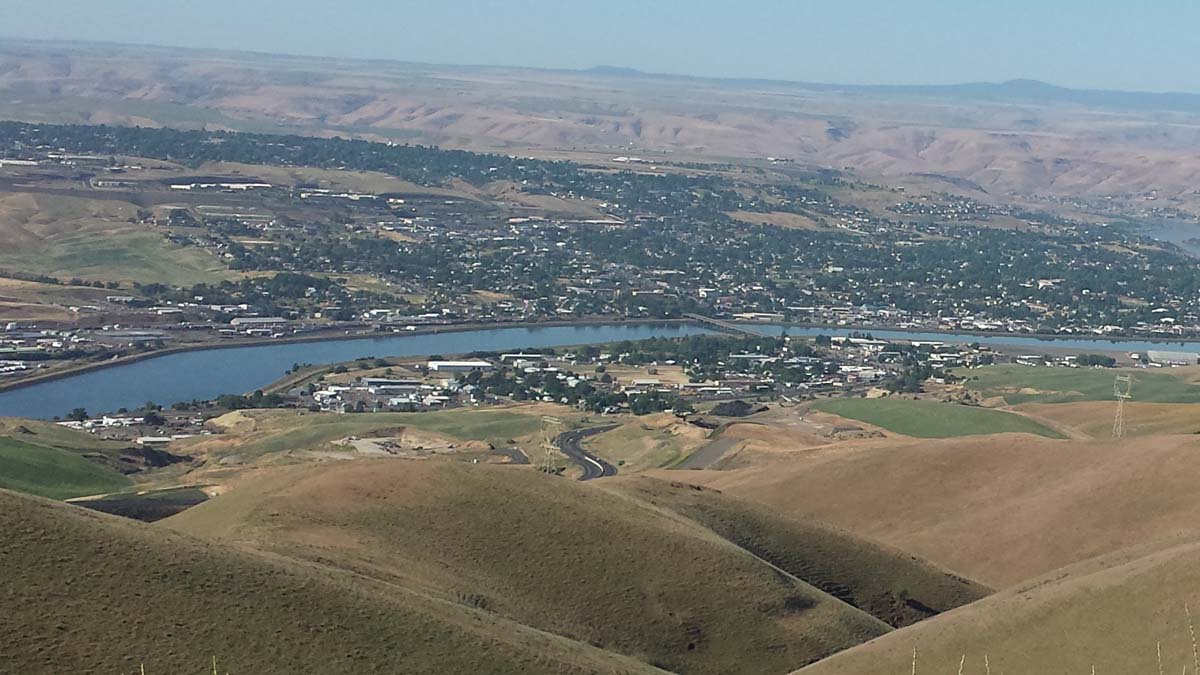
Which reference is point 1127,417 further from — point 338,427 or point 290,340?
point 290,340

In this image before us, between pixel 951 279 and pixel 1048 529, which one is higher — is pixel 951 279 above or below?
below

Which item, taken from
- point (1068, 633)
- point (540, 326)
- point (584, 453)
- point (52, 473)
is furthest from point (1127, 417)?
point (540, 326)

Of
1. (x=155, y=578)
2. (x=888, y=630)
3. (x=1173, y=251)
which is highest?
(x=155, y=578)

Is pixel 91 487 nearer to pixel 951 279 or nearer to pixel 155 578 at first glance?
pixel 155 578

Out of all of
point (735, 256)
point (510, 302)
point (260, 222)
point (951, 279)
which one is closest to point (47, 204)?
point (260, 222)

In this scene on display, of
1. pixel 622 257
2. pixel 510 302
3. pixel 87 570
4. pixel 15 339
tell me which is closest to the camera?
pixel 87 570

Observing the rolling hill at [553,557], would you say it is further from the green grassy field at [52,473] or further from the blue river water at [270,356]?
the blue river water at [270,356]
